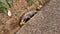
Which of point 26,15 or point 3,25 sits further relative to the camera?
point 26,15

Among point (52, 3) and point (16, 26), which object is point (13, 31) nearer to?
point (16, 26)

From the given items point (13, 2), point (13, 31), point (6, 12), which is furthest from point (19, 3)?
point (13, 31)

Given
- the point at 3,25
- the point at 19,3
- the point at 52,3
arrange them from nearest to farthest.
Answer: the point at 3,25
the point at 19,3
the point at 52,3

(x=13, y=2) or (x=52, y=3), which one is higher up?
(x=13, y=2)

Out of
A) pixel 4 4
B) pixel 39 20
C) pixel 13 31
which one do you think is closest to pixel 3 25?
pixel 13 31

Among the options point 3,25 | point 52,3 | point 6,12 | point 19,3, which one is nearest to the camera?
point 3,25

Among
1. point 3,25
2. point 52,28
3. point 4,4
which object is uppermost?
point 4,4

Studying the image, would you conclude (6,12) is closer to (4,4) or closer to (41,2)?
(4,4)
